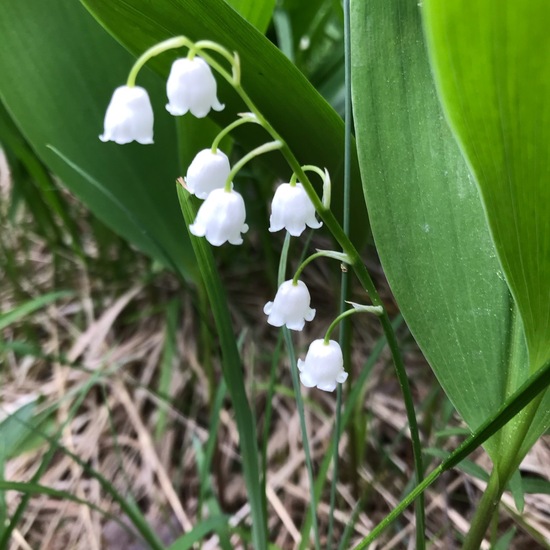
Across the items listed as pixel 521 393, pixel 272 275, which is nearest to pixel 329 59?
pixel 272 275

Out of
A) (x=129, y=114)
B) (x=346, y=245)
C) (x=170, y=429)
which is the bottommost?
(x=170, y=429)

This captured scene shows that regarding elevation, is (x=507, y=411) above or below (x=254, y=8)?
below

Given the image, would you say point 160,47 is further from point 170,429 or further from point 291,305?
point 170,429

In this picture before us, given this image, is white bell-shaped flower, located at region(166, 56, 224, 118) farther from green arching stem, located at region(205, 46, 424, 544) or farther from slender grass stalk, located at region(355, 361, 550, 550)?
slender grass stalk, located at region(355, 361, 550, 550)

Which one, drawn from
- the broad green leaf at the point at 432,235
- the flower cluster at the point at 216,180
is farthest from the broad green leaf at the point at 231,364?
the broad green leaf at the point at 432,235

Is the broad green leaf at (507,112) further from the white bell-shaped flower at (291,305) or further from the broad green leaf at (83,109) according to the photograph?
the broad green leaf at (83,109)

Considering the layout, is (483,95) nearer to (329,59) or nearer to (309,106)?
(309,106)

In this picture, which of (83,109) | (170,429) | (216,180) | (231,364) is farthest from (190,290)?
(170,429)

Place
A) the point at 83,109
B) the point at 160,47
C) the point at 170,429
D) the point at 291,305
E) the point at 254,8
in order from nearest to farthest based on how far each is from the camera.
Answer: the point at 160,47
the point at 291,305
the point at 254,8
the point at 83,109
the point at 170,429
